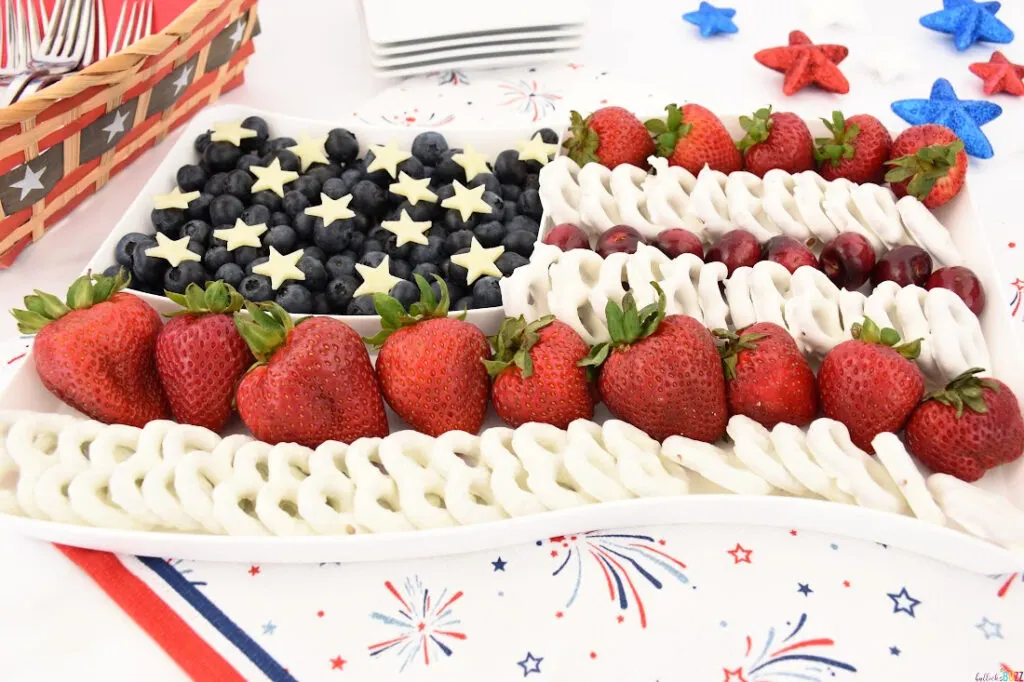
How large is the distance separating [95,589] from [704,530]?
0.79 m

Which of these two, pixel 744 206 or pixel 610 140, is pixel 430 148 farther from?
pixel 744 206

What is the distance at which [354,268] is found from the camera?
54.7 inches

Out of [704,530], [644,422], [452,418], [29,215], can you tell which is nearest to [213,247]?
[29,215]

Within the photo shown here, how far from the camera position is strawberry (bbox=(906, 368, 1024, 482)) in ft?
3.42

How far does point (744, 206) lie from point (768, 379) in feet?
1.32

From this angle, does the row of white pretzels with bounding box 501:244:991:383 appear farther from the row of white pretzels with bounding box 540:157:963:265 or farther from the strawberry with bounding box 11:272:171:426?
the strawberry with bounding box 11:272:171:426

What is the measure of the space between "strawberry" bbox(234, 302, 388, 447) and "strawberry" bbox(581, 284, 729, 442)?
1.03 ft

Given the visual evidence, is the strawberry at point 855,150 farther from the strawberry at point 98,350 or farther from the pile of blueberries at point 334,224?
the strawberry at point 98,350

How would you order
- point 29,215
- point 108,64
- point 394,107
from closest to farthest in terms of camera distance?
1. point 108,64
2. point 29,215
3. point 394,107

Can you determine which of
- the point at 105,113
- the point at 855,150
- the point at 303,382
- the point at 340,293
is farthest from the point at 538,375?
the point at 105,113

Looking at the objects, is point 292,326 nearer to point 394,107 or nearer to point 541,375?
point 541,375

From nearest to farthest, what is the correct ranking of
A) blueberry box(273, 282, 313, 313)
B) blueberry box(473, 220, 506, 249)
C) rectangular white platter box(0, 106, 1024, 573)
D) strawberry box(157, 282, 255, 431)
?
1. rectangular white platter box(0, 106, 1024, 573)
2. strawberry box(157, 282, 255, 431)
3. blueberry box(273, 282, 313, 313)
4. blueberry box(473, 220, 506, 249)

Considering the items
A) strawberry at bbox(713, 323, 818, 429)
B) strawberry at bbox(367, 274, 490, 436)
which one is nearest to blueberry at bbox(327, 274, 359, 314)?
strawberry at bbox(367, 274, 490, 436)

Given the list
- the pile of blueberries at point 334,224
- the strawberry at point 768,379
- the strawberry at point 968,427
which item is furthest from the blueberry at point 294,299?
the strawberry at point 968,427
